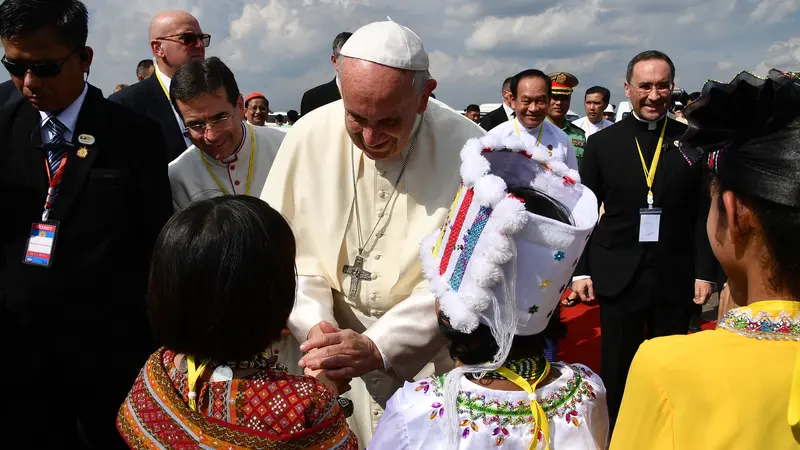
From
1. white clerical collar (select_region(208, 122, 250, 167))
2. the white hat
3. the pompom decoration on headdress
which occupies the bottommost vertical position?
white clerical collar (select_region(208, 122, 250, 167))

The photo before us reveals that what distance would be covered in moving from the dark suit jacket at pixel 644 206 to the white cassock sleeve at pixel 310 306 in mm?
2434

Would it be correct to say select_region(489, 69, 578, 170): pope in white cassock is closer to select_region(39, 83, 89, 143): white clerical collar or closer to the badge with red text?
select_region(39, 83, 89, 143): white clerical collar

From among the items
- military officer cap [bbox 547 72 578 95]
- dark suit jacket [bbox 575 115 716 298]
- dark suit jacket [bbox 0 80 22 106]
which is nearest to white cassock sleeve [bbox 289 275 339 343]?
dark suit jacket [bbox 575 115 716 298]

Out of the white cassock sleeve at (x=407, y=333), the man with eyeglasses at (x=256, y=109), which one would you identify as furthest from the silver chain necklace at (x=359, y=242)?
the man with eyeglasses at (x=256, y=109)

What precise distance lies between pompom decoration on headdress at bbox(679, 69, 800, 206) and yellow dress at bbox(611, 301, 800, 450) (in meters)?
0.26

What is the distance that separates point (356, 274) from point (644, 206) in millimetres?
2436

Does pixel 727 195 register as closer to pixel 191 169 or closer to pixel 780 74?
pixel 780 74

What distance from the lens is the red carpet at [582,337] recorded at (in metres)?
6.03

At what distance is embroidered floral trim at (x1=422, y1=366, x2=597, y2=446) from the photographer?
167 cm

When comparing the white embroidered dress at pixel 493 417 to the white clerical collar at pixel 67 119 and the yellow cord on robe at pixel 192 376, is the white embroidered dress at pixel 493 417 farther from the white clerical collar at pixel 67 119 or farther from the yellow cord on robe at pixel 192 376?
the white clerical collar at pixel 67 119

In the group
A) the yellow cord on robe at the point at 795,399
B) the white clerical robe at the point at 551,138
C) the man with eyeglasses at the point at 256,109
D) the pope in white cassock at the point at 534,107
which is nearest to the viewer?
the yellow cord on robe at the point at 795,399

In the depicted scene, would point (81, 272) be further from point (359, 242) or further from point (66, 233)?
point (359, 242)

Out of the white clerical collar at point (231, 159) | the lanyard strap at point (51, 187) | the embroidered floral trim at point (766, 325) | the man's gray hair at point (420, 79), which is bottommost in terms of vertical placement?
the embroidered floral trim at point (766, 325)

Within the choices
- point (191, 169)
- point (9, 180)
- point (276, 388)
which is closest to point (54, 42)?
point (9, 180)
